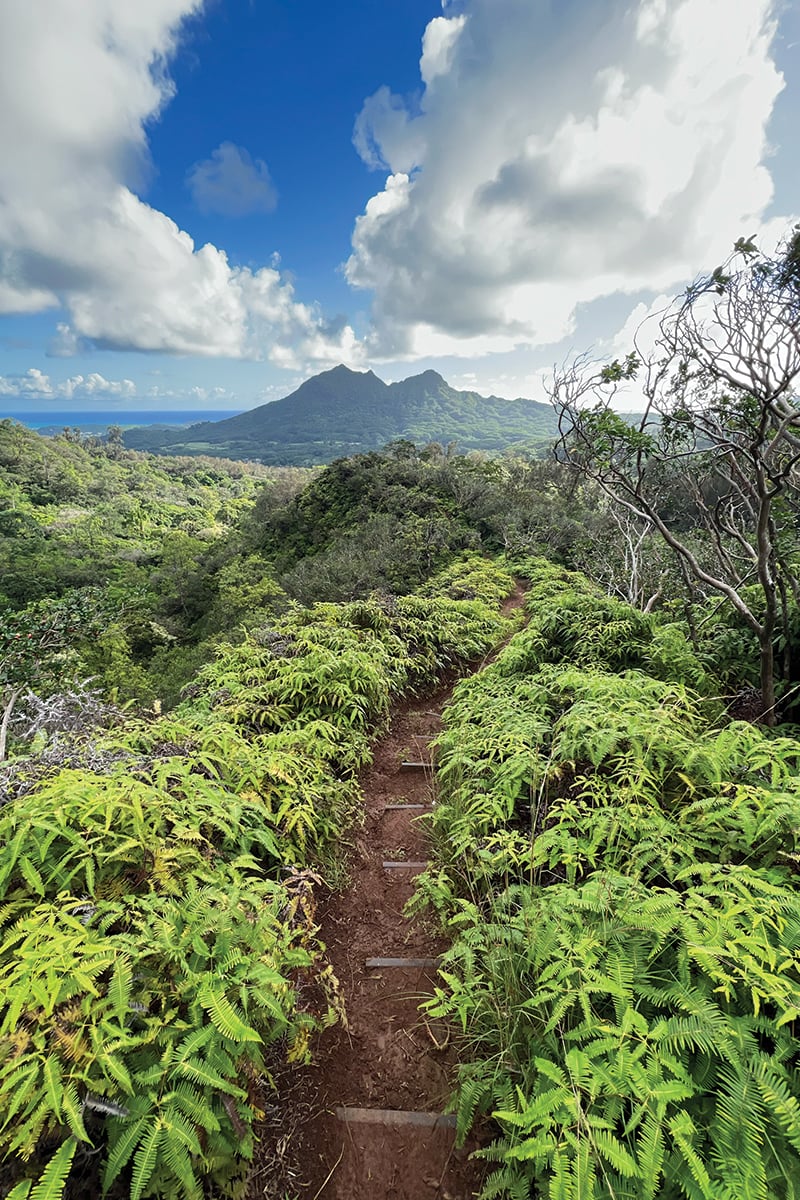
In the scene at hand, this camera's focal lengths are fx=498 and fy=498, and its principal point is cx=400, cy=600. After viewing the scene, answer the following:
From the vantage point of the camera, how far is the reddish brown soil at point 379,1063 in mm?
2459

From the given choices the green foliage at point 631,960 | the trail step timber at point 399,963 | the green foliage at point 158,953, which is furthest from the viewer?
the trail step timber at point 399,963

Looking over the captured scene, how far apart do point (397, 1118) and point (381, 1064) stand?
328 mm

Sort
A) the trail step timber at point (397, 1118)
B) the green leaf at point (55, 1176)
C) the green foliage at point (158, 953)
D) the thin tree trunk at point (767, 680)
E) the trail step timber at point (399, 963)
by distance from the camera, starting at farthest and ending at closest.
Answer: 1. the thin tree trunk at point (767, 680)
2. the trail step timber at point (399, 963)
3. the trail step timber at point (397, 1118)
4. the green foliage at point (158, 953)
5. the green leaf at point (55, 1176)

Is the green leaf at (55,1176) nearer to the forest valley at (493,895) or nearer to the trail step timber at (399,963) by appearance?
the forest valley at (493,895)

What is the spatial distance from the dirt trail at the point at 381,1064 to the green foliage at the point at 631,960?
272mm

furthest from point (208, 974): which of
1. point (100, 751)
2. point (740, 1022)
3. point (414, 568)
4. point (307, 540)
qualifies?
point (307, 540)

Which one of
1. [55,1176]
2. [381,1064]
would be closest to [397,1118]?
[381,1064]

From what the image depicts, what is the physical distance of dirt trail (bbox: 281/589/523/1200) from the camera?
8.09 ft

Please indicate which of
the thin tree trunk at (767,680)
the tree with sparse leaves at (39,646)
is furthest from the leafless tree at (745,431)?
the tree with sparse leaves at (39,646)

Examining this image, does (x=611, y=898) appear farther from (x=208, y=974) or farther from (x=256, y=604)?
(x=256, y=604)

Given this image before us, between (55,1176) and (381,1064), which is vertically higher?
(55,1176)

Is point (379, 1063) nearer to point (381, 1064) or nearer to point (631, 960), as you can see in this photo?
point (381, 1064)

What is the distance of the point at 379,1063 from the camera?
9.89ft

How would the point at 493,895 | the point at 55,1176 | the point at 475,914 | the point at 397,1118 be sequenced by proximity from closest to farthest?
the point at 55,1176, the point at 397,1118, the point at 475,914, the point at 493,895
